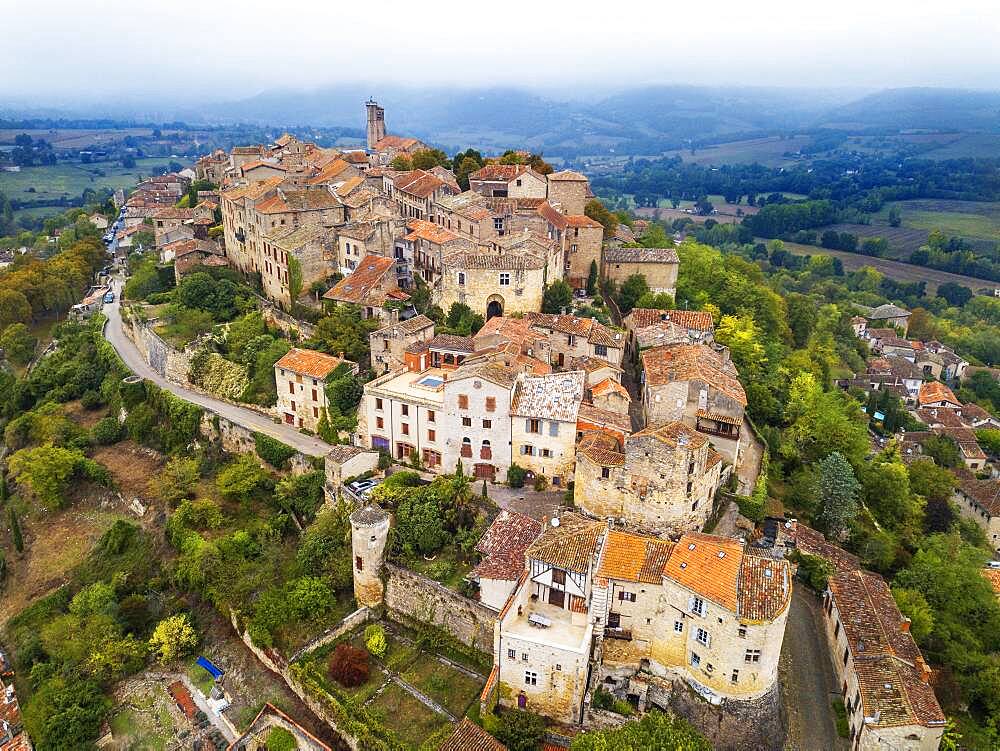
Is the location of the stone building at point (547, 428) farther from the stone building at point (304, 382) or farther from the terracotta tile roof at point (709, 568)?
the stone building at point (304, 382)

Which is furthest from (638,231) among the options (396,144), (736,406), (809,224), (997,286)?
(809,224)

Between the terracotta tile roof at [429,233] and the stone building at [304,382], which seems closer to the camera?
the stone building at [304,382]

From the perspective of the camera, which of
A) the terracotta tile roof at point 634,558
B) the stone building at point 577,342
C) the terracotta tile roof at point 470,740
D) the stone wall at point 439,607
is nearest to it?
the terracotta tile roof at point 470,740

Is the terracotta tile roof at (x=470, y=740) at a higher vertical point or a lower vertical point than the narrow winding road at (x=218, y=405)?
lower

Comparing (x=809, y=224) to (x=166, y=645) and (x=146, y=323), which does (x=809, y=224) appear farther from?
(x=166, y=645)

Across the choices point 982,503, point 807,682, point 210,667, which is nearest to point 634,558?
point 807,682

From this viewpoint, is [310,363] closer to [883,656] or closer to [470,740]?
[470,740]

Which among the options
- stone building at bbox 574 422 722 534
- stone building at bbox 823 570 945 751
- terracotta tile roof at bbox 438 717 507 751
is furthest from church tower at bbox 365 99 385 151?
terracotta tile roof at bbox 438 717 507 751

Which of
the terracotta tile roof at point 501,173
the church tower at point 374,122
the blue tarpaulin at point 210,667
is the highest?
the church tower at point 374,122

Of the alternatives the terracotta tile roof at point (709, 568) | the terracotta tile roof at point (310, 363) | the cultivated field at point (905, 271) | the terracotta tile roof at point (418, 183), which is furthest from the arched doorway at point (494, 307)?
the cultivated field at point (905, 271)
